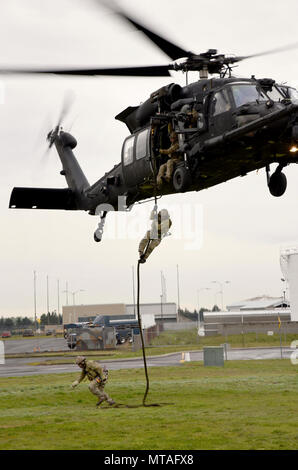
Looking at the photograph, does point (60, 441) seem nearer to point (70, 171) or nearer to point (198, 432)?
point (198, 432)

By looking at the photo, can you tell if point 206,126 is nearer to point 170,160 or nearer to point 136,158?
point 170,160

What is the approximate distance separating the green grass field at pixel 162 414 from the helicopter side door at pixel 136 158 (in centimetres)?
707

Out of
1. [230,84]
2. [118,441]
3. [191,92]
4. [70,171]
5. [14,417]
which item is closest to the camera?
[118,441]

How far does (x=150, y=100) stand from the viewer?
1991cm

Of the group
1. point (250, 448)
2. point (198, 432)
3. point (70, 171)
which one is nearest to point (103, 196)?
point (70, 171)

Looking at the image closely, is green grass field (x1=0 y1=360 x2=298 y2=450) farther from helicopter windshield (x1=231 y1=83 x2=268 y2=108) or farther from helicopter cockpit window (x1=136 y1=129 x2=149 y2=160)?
helicopter windshield (x1=231 y1=83 x2=268 y2=108)

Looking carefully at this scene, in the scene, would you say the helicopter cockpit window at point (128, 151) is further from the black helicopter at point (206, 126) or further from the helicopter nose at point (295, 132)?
the helicopter nose at point (295, 132)

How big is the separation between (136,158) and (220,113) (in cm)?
373

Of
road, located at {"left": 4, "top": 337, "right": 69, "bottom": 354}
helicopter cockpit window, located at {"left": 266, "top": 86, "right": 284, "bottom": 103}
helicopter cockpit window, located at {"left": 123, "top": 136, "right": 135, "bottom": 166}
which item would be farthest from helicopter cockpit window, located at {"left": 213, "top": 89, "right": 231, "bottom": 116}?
road, located at {"left": 4, "top": 337, "right": 69, "bottom": 354}

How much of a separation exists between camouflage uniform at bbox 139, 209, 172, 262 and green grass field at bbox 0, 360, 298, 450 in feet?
15.0

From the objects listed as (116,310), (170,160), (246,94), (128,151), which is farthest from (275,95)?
(116,310)

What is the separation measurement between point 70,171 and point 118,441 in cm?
1407

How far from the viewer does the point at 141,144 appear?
20.4 meters

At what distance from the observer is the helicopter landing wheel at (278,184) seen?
18484mm
